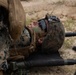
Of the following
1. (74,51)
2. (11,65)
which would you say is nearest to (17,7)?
(11,65)

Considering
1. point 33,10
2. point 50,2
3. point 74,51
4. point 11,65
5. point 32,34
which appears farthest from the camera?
point 50,2

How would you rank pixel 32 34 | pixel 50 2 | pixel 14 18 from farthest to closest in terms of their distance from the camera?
pixel 50 2, pixel 32 34, pixel 14 18

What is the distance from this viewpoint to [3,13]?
2.80 meters

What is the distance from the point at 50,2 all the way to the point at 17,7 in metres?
3.37

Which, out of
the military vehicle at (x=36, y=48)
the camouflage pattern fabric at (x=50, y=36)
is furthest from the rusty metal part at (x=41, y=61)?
the camouflage pattern fabric at (x=50, y=36)

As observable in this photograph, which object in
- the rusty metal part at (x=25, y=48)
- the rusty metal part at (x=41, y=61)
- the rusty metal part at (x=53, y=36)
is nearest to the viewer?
the rusty metal part at (x=41, y=61)

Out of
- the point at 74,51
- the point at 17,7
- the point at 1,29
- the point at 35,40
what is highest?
the point at 17,7

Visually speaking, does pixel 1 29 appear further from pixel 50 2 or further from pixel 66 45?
pixel 50 2

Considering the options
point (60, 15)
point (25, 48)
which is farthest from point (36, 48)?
point (60, 15)

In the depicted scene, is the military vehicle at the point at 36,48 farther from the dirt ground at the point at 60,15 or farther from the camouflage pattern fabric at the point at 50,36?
the dirt ground at the point at 60,15

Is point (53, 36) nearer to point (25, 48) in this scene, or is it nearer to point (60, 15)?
point (25, 48)

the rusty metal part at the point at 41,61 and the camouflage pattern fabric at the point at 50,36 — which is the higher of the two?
the camouflage pattern fabric at the point at 50,36

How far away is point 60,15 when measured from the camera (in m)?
5.66

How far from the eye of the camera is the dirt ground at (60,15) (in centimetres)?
387
